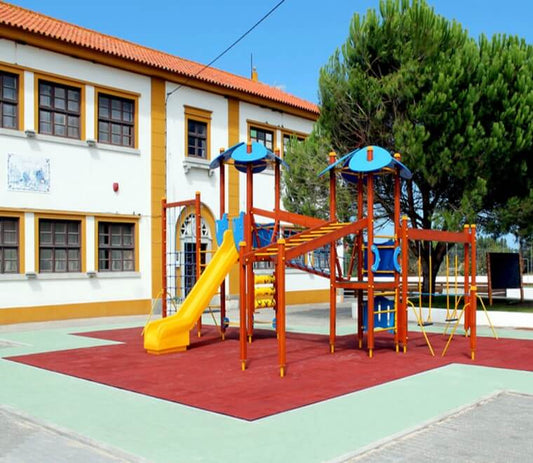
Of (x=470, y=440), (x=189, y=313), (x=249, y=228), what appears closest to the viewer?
(x=470, y=440)

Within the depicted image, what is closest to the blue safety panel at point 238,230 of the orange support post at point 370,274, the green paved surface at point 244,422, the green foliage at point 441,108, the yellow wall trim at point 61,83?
the orange support post at point 370,274

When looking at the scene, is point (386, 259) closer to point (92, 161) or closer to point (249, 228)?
point (249, 228)

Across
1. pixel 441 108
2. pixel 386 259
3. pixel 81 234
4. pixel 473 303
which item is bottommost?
pixel 473 303

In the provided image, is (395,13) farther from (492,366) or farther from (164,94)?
(492,366)

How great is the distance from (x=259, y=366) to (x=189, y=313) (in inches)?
95.0

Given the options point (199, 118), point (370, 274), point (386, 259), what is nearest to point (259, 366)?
point (370, 274)

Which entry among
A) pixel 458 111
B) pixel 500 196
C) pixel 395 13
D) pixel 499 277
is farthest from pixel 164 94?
pixel 499 277

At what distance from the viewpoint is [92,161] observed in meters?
18.7

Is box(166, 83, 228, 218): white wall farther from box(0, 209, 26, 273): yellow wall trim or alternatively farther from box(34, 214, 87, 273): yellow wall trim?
box(0, 209, 26, 273): yellow wall trim

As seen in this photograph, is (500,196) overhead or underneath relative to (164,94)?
underneath

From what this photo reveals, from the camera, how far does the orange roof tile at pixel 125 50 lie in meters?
17.9

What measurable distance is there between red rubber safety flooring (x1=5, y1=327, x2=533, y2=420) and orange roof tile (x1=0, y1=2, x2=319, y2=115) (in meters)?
9.25

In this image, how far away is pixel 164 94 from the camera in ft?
68.1

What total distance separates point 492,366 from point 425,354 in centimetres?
155
